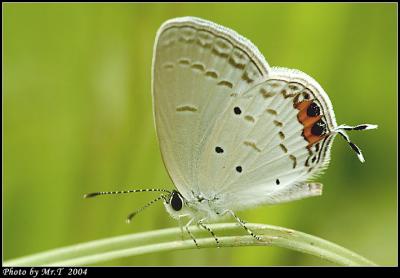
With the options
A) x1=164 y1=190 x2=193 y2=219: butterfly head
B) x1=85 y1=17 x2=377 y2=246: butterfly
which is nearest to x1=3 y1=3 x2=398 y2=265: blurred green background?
x1=164 y1=190 x2=193 y2=219: butterfly head

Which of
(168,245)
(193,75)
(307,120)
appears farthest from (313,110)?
(168,245)

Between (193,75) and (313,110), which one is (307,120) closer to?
(313,110)

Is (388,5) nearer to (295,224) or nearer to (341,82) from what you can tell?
(341,82)

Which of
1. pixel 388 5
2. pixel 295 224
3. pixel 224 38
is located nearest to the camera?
pixel 224 38

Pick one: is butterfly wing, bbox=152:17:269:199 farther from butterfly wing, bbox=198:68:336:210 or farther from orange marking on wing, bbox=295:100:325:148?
orange marking on wing, bbox=295:100:325:148

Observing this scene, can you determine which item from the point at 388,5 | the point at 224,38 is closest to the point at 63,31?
the point at 224,38

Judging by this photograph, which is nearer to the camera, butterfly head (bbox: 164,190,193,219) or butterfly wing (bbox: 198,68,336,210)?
butterfly wing (bbox: 198,68,336,210)
